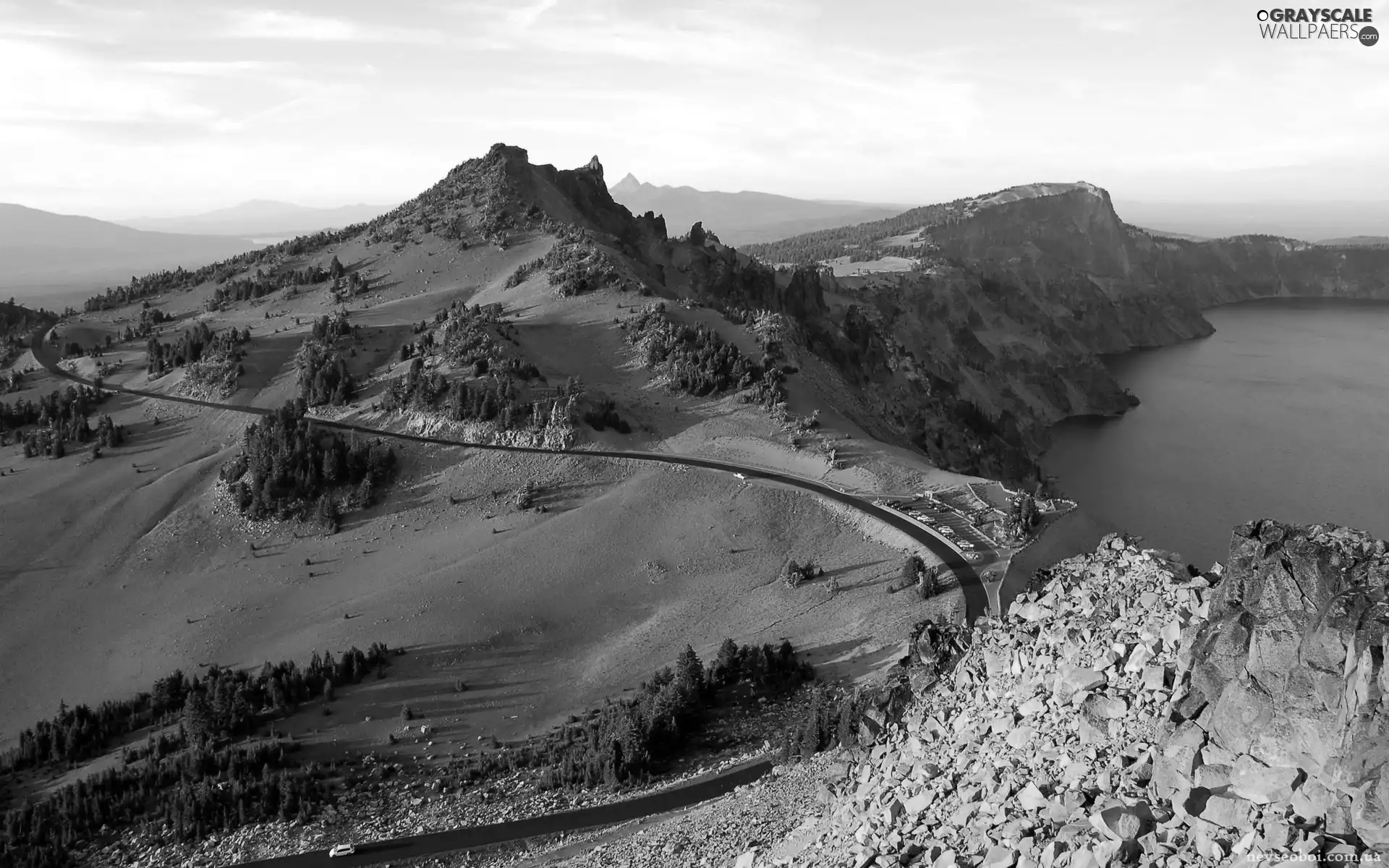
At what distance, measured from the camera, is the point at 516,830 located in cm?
2845

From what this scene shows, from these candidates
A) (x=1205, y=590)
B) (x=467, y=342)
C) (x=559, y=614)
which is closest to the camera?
(x=1205, y=590)

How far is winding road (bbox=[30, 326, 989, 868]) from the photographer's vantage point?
2798 cm

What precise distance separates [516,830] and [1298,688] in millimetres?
23596

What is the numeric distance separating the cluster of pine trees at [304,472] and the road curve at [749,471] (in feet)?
9.70

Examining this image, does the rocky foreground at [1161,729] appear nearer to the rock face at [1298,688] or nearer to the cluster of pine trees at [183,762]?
the rock face at [1298,688]

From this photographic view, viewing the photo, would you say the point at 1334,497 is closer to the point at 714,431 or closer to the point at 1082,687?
the point at 714,431

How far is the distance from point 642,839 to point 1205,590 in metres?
17.3

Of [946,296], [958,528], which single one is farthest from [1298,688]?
[946,296]

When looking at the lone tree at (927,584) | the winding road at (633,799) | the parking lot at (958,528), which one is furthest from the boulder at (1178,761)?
the parking lot at (958,528)

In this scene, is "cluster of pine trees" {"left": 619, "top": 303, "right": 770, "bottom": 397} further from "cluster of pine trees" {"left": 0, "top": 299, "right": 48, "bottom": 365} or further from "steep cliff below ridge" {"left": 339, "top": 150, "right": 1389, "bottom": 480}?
"cluster of pine trees" {"left": 0, "top": 299, "right": 48, "bottom": 365}

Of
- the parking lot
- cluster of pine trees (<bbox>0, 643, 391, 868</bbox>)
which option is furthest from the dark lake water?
cluster of pine trees (<bbox>0, 643, 391, 868</bbox>)

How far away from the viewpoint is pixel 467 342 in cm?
6394

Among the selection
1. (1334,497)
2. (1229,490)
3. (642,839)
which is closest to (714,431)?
(642,839)

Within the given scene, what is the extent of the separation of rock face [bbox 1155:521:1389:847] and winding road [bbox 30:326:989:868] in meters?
19.6
